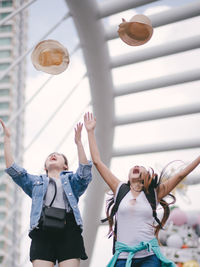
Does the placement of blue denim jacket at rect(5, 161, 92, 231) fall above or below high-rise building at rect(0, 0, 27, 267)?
below

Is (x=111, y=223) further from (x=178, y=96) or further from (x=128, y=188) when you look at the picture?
(x=178, y=96)

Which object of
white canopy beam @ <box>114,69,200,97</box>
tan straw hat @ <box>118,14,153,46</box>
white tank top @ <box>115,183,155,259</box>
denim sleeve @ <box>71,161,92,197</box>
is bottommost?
white tank top @ <box>115,183,155,259</box>

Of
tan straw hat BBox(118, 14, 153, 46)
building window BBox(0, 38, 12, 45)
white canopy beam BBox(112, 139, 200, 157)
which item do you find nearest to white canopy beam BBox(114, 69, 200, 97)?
white canopy beam BBox(112, 139, 200, 157)

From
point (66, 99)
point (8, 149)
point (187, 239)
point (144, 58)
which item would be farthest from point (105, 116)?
point (8, 149)

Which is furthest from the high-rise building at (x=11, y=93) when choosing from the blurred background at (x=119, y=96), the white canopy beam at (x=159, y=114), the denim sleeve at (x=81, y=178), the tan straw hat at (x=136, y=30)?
the denim sleeve at (x=81, y=178)

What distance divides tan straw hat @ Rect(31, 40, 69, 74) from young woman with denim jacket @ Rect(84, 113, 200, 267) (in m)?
0.68

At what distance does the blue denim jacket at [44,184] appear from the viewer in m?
4.20

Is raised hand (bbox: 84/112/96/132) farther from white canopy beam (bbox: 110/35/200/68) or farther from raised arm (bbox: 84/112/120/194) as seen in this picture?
white canopy beam (bbox: 110/35/200/68)

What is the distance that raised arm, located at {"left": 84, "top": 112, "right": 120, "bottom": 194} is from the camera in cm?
442

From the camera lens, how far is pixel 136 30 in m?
4.67

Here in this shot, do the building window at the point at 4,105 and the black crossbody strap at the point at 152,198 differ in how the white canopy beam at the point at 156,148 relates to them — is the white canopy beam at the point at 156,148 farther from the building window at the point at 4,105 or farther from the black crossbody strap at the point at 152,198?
the building window at the point at 4,105

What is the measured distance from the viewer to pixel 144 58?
837 cm

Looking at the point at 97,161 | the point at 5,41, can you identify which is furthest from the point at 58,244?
the point at 5,41

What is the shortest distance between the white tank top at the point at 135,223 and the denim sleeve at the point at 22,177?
0.79 m
